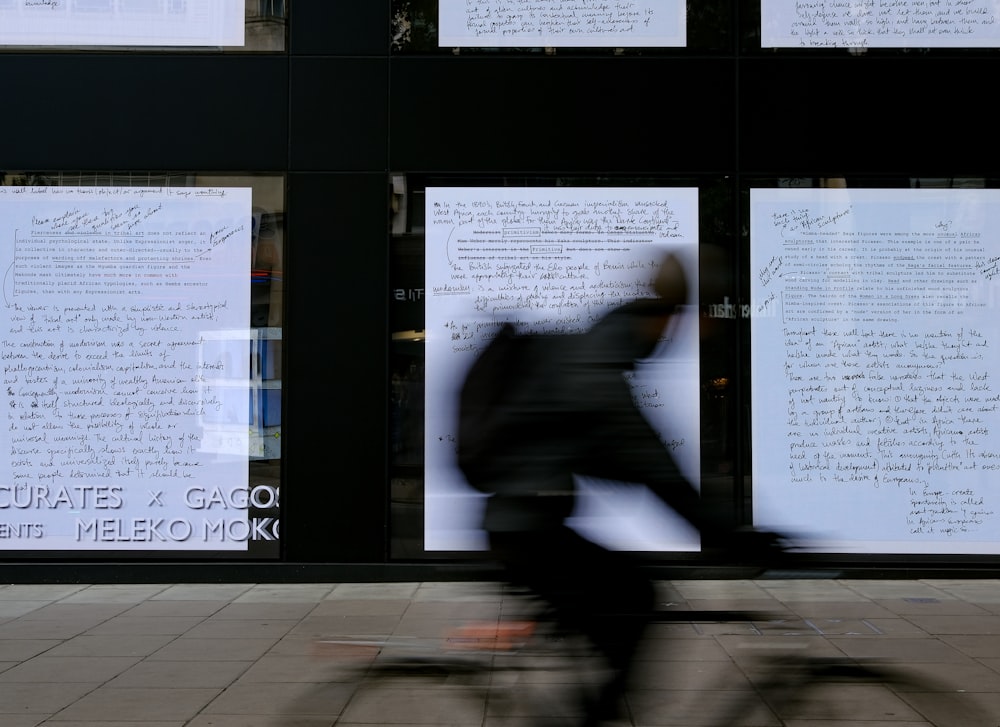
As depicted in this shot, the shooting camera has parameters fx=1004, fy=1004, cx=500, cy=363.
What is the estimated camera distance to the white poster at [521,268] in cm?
805

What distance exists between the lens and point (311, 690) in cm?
512

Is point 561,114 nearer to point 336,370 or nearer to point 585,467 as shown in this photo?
point 336,370

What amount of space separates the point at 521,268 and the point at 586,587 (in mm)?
4897

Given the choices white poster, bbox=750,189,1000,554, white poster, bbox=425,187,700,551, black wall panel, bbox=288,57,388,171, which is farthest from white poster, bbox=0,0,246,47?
white poster, bbox=750,189,1000,554

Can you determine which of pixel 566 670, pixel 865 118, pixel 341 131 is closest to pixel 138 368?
pixel 341 131

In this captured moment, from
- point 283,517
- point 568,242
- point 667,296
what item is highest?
point 568,242

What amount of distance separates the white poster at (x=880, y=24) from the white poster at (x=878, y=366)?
121 centimetres

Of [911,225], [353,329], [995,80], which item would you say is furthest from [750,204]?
[353,329]

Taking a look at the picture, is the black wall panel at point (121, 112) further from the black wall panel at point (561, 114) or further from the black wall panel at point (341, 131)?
the black wall panel at point (561, 114)

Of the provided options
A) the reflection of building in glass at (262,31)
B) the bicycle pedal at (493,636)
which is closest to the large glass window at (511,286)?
the reflection of building in glass at (262,31)

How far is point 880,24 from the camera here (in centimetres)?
816

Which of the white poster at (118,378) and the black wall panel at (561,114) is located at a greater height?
the black wall panel at (561,114)

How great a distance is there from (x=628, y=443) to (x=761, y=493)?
4.95 metres

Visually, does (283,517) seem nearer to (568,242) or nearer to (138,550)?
(138,550)
